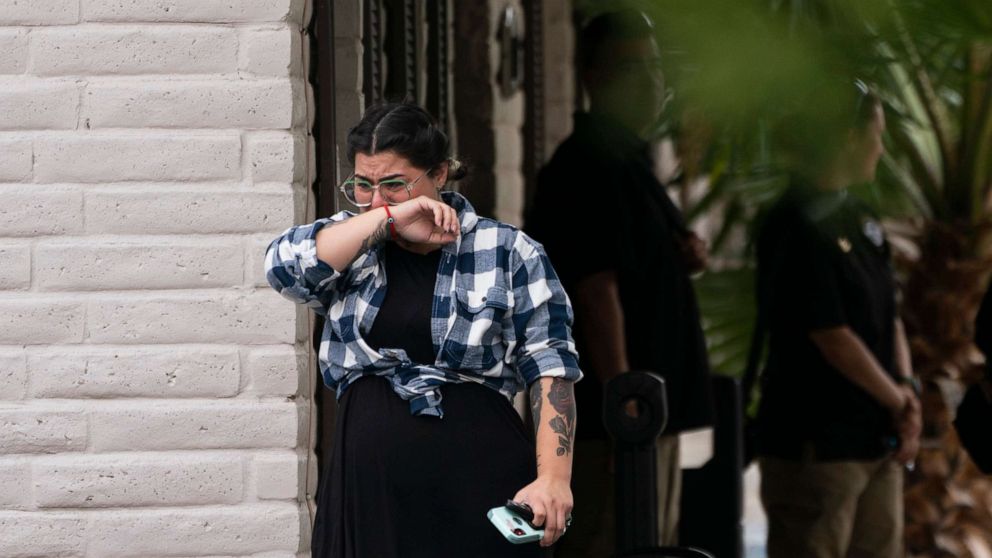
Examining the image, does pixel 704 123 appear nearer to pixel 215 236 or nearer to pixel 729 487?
pixel 215 236

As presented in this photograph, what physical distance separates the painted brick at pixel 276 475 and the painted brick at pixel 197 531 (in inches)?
0.8

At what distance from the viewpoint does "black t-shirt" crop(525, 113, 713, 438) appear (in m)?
3.88

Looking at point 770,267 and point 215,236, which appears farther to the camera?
point 770,267

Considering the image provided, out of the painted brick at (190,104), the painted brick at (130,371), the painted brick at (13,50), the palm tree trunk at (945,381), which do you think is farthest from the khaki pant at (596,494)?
the painted brick at (13,50)

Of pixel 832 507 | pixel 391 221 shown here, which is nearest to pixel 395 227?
pixel 391 221

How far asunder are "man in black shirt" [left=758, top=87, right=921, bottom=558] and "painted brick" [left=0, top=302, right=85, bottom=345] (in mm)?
1775

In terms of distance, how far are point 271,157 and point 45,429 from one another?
0.63 metres

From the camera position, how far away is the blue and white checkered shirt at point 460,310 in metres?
2.23

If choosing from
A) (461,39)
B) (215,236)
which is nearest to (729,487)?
(461,39)

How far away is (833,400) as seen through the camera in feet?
13.3

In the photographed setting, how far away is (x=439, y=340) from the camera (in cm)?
222

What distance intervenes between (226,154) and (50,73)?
1.14 feet

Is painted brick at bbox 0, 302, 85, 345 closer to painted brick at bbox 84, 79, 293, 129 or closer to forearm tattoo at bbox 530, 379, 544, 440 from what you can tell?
painted brick at bbox 84, 79, 293, 129

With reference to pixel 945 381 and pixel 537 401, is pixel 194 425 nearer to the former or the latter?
pixel 537 401
